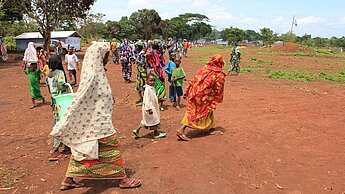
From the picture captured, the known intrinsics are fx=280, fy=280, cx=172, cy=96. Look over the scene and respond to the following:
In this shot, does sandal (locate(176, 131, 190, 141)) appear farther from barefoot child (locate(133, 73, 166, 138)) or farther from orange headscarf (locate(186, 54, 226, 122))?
barefoot child (locate(133, 73, 166, 138))

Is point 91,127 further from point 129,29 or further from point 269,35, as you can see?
point 129,29

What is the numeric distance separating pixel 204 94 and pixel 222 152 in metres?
1.20

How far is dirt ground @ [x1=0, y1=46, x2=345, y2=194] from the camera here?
3.78 metres

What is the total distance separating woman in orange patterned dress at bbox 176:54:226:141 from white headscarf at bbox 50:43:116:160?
84.7 inches

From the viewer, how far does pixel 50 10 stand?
23.3 meters

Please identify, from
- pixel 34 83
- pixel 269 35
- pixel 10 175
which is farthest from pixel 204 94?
pixel 269 35

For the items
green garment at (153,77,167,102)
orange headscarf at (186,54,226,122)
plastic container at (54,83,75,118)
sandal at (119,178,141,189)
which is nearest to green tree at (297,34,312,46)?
green garment at (153,77,167,102)

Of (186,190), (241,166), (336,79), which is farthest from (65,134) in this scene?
(336,79)

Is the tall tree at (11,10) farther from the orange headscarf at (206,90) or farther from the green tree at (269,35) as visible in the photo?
the green tree at (269,35)

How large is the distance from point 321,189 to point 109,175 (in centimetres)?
273

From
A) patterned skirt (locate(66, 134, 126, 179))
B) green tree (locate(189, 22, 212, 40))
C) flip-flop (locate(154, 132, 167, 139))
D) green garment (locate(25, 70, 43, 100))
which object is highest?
green tree (locate(189, 22, 212, 40))

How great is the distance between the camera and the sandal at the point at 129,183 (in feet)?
12.0

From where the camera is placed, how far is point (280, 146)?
196 inches

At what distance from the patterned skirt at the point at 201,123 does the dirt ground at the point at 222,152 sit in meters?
0.22
